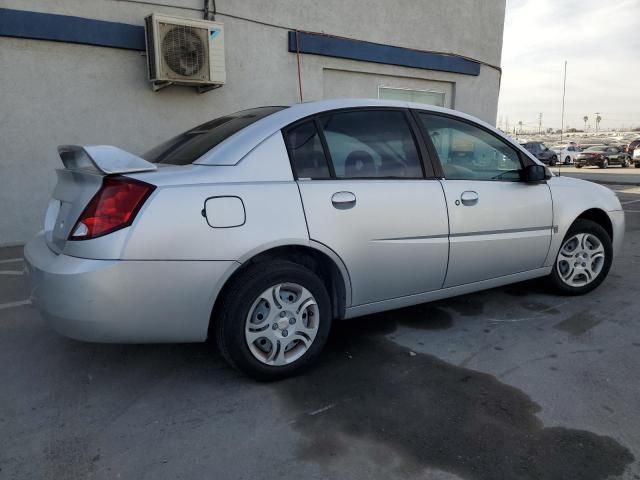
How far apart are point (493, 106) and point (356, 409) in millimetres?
10450

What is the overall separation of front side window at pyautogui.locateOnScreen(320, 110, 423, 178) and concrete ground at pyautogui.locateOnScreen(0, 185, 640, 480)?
1.17 meters

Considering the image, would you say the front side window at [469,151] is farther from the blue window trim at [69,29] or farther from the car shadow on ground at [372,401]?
the blue window trim at [69,29]

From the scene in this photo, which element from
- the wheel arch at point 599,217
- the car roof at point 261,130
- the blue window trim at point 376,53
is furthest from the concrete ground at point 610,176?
the car roof at point 261,130

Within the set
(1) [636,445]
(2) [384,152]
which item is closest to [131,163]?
(2) [384,152]

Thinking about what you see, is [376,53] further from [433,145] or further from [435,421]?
[435,421]

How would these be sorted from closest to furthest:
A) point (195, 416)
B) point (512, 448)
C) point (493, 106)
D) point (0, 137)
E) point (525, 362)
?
1. point (512, 448)
2. point (195, 416)
3. point (525, 362)
4. point (0, 137)
5. point (493, 106)

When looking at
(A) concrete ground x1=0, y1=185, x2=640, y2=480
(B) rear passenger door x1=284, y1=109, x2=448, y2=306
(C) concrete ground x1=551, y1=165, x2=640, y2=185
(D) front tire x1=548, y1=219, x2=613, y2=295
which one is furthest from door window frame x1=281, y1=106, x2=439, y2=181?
(C) concrete ground x1=551, y1=165, x2=640, y2=185

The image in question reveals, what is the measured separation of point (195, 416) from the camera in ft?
8.36

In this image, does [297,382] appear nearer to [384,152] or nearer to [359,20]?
[384,152]

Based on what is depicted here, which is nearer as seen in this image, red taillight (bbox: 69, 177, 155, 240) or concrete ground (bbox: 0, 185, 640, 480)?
concrete ground (bbox: 0, 185, 640, 480)

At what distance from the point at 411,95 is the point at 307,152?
24.4 ft

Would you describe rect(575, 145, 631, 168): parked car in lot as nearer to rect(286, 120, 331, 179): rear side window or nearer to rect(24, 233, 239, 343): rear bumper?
rect(286, 120, 331, 179): rear side window

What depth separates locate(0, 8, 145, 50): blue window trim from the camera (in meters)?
5.94

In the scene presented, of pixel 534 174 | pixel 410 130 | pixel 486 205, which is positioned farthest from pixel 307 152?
pixel 534 174
